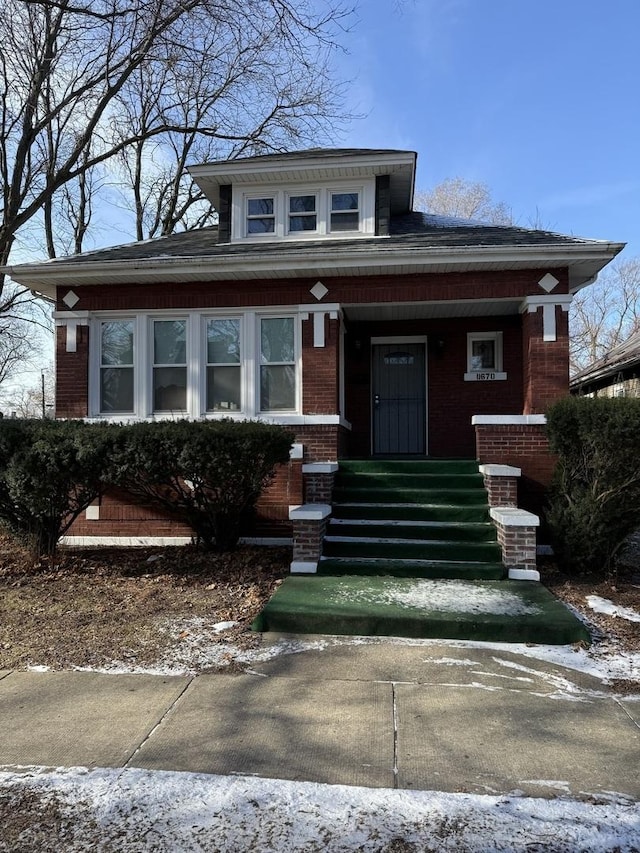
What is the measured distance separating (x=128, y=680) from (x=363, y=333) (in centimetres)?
751

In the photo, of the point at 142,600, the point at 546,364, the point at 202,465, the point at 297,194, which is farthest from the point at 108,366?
the point at 546,364

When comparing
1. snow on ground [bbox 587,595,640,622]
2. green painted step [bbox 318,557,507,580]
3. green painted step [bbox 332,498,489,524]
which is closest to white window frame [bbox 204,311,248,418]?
green painted step [bbox 332,498,489,524]

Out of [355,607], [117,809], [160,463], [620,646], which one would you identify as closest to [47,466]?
[160,463]

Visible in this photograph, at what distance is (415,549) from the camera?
631 cm

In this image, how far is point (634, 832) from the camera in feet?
7.76

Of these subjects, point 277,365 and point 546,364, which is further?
point 277,365

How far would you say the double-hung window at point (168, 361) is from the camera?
351 inches

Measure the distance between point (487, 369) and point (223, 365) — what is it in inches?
183

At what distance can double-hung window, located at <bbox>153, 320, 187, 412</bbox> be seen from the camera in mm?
8914

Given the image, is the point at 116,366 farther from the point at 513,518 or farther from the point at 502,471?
the point at 513,518

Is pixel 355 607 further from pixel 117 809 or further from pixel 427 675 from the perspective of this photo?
pixel 117 809

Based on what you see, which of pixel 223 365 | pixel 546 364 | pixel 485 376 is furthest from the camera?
pixel 485 376

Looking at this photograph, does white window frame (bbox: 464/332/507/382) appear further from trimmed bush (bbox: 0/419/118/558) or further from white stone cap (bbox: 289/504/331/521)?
trimmed bush (bbox: 0/419/118/558)

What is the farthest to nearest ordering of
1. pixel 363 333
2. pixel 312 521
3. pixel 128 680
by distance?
pixel 363 333 → pixel 312 521 → pixel 128 680
